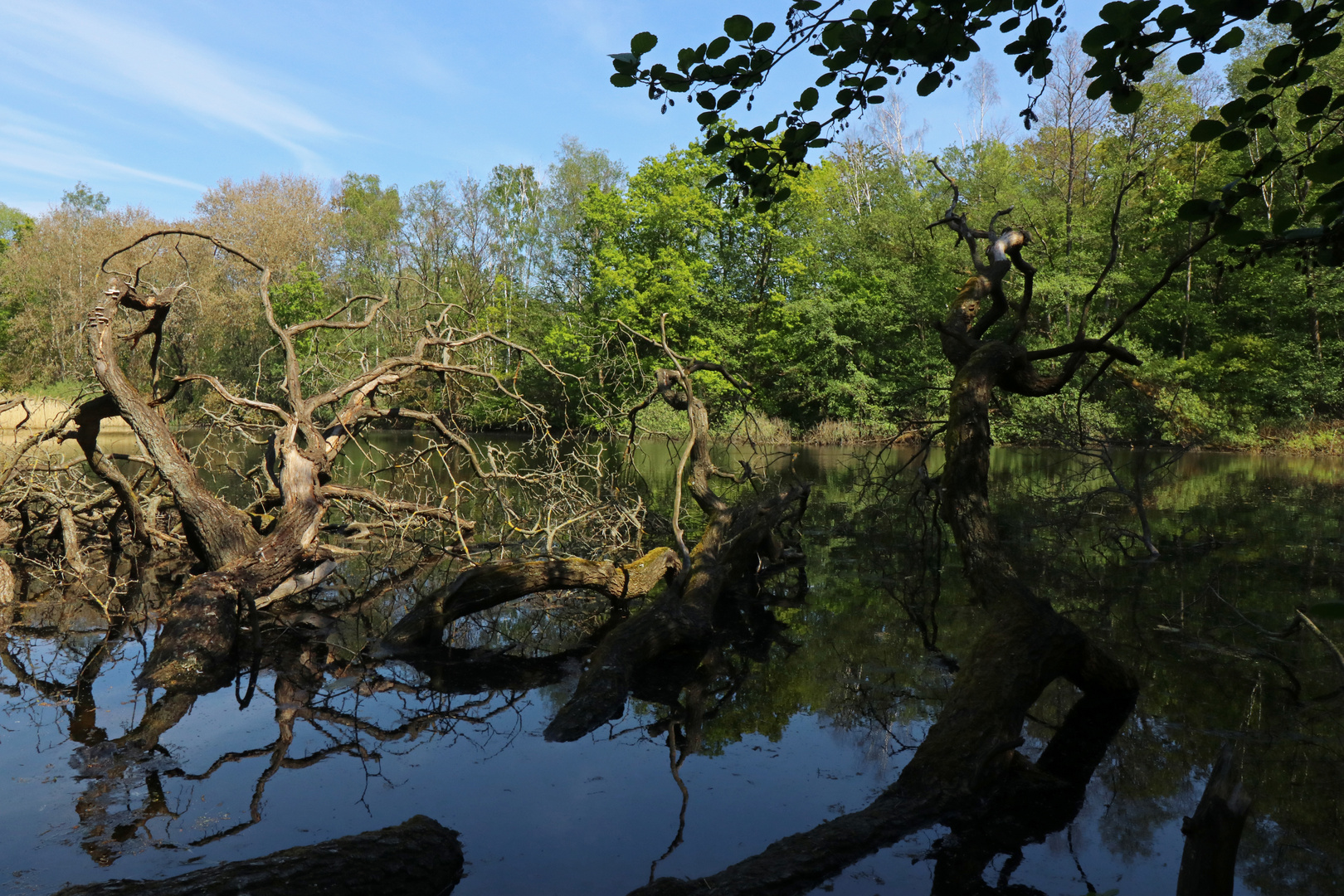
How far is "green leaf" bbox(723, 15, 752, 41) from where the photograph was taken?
3.03m

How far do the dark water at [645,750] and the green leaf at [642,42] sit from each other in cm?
319

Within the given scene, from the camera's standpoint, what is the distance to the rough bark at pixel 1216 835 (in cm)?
255

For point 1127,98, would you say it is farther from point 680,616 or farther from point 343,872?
point 680,616

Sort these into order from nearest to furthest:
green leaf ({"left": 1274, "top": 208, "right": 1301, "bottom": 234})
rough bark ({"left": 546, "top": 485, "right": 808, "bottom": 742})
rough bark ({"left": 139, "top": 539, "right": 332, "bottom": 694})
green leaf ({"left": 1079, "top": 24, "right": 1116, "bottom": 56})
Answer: green leaf ({"left": 1274, "top": 208, "right": 1301, "bottom": 234}) < green leaf ({"left": 1079, "top": 24, "right": 1116, "bottom": 56}) < rough bark ({"left": 546, "top": 485, "right": 808, "bottom": 742}) < rough bark ({"left": 139, "top": 539, "right": 332, "bottom": 694})

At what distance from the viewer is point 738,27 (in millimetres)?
3062

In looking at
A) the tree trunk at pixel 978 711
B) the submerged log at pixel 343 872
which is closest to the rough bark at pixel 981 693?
the tree trunk at pixel 978 711

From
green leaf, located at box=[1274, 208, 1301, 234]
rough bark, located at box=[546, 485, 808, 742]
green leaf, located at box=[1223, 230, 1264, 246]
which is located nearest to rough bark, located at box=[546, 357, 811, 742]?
rough bark, located at box=[546, 485, 808, 742]

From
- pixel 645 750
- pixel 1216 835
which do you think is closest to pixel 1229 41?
pixel 1216 835

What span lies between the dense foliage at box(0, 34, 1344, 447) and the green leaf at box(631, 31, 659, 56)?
22.0 meters

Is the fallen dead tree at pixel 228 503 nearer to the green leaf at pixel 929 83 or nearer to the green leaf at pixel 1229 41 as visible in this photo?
the green leaf at pixel 929 83

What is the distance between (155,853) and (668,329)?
27.4 meters

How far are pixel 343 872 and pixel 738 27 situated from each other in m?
3.32

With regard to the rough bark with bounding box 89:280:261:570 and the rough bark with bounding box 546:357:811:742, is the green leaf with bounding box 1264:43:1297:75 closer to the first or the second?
the rough bark with bounding box 546:357:811:742

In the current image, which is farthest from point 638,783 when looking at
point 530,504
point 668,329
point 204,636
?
point 668,329
